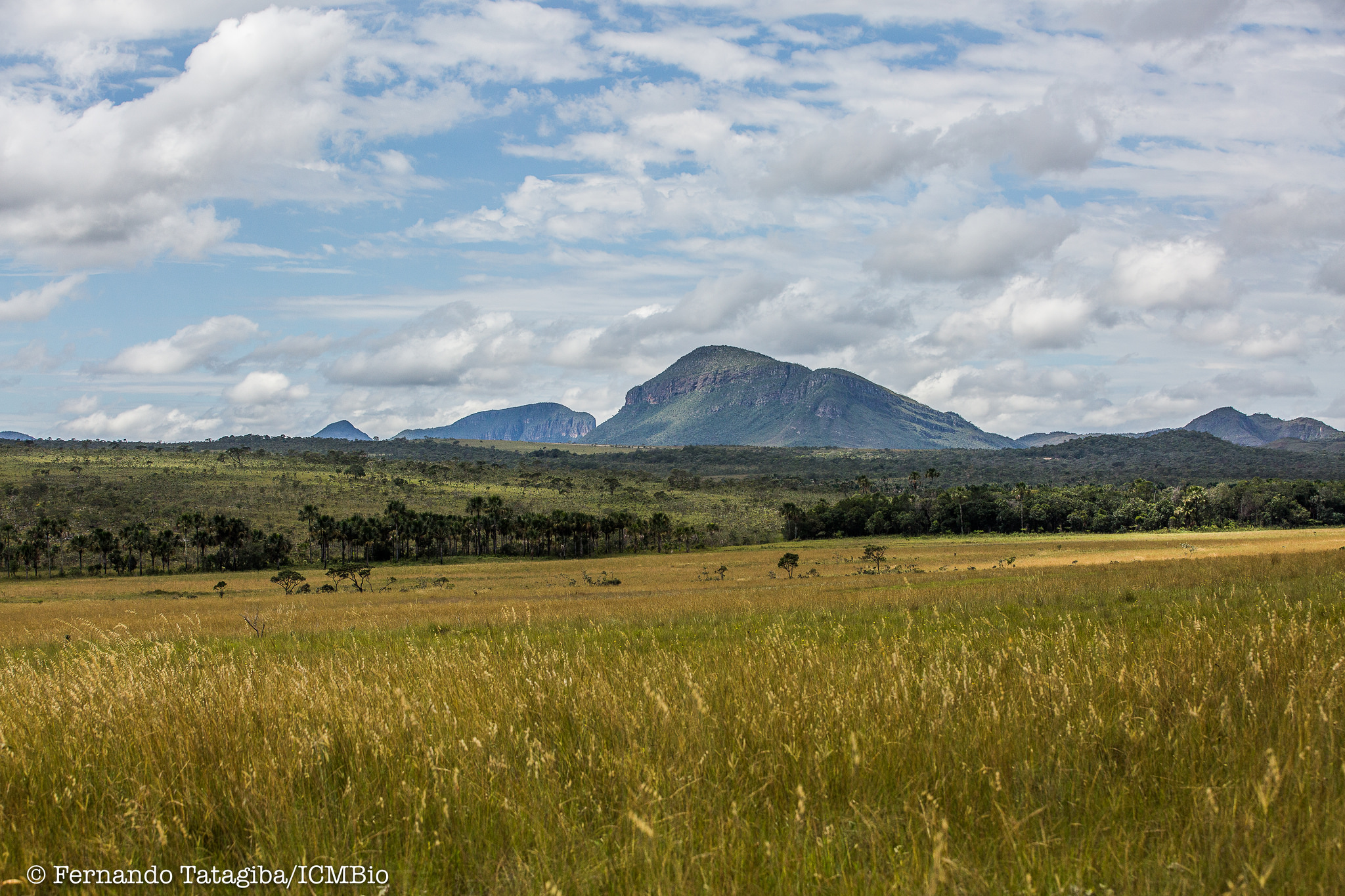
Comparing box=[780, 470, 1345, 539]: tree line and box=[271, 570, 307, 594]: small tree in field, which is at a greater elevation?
box=[780, 470, 1345, 539]: tree line

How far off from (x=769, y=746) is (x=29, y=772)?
3891mm

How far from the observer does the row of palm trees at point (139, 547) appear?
93.9 m

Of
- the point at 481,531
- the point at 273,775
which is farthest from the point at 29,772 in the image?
the point at 481,531

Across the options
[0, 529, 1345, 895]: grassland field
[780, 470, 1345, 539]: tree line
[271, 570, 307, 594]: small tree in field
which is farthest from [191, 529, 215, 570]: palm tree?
[0, 529, 1345, 895]: grassland field

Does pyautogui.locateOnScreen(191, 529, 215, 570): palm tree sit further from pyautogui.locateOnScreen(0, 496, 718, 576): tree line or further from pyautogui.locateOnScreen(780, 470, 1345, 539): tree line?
pyautogui.locateOnScreen(780, 470, 1345, 539): tree line

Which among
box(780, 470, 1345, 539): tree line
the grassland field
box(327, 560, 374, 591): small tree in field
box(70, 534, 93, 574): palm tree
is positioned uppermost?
the grassland field

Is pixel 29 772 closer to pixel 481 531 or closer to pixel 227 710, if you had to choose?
pixel 227 710

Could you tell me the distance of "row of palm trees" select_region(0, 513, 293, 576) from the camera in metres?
93.9

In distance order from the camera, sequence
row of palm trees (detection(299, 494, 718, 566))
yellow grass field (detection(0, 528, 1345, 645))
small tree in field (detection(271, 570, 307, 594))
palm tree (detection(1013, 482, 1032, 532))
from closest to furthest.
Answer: yellow grass field (detection(0, 528, 1345, 645))
small tree in field (detection(271, 570, 307, 594))
row of palm trees (detection(299, 494, 718, 566))
palm tree (detection(1013, 482, 1032, 532))

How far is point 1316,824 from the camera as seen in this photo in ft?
10.3

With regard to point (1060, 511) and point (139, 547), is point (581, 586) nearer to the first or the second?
point (139, 547)

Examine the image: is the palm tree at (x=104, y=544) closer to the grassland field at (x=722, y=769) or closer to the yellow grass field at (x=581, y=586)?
the yellow grass field at (x=581, y=586)

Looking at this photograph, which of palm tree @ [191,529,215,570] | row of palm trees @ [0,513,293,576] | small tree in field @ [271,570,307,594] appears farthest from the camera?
palm tree @ [191,529,215,570]

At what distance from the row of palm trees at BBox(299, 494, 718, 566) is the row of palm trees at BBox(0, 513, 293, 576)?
7.80 m
